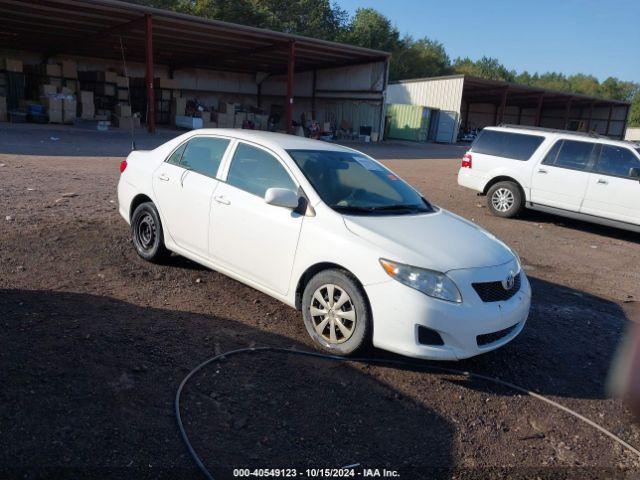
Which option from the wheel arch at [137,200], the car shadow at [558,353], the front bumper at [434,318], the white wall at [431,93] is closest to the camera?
the front bumper at [434,318]

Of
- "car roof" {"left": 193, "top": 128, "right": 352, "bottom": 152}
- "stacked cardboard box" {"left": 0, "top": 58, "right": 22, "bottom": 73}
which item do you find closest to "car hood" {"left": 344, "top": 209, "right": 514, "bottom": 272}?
"car roof" {"left": 193, "top": 128, "right": 352, "bottom": 152}

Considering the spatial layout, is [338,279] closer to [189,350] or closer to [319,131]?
[189,350]

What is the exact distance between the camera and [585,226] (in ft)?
33.8

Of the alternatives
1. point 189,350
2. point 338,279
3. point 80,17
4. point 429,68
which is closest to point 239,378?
point 189,350

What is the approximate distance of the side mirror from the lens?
4.11 meters

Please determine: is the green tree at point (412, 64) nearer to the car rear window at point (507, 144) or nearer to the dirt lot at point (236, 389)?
the car rear window at point (507, 144)

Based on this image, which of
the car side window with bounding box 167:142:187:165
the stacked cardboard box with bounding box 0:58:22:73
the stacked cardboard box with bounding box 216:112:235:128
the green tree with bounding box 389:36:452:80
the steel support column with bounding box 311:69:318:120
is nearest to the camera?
the car side window with bounding box 167:142:187:165

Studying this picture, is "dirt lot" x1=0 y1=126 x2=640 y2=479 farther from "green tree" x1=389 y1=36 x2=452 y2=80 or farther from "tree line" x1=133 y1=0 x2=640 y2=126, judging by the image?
"green tree" x1=389 y1=36 x2=452 y2=80

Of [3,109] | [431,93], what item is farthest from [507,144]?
[431,93]

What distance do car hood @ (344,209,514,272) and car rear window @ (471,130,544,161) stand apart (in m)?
6.40

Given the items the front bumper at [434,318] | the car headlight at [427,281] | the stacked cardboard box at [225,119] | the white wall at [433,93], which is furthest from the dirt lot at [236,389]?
the white wall at [433,93]

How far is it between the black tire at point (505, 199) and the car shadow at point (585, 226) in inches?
18.6

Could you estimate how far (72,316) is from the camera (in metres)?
4.19

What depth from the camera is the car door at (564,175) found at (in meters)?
9.30
